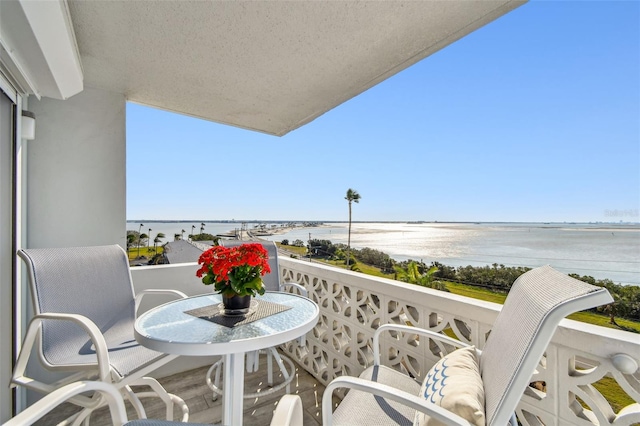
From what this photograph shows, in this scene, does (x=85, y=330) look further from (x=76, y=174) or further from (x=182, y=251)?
(x=182, y=251)

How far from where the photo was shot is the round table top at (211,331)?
1229 millimetres

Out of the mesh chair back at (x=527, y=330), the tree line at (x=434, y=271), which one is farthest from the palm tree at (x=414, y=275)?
the mesh chair back at (x=527, y=330)

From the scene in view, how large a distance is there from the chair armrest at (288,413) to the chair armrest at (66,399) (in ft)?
1.76

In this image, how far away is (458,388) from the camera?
0.96 meters

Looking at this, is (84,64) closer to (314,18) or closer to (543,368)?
(314,18)

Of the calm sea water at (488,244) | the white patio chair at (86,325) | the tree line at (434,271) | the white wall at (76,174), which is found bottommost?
the tree line at (434,271)

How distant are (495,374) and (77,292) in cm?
229

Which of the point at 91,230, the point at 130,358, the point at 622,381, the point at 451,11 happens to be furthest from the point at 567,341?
the point at 91,230

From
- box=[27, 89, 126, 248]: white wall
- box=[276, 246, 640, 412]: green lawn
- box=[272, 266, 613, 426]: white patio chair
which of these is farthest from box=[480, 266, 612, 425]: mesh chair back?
box=[27, 89, 126, 248]: white wall

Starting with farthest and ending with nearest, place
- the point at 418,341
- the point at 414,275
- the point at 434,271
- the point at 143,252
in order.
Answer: the point at 434,271
the point at 414,275
the point at 143,252
the point at 418,341

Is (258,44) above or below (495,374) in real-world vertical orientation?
above

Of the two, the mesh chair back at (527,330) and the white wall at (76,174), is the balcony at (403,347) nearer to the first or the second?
the mesh chair back at (527,330)

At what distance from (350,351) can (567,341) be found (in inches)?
60.2

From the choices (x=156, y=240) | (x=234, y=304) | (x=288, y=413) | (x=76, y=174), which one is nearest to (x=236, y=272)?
(x=234, y=304)
